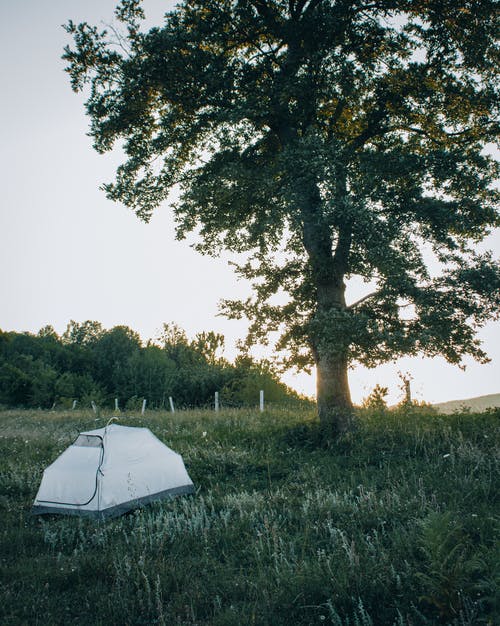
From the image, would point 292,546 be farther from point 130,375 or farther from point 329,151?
point 130,375

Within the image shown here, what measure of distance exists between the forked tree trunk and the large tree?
44 mm

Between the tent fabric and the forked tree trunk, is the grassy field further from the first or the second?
the forked tree trunk

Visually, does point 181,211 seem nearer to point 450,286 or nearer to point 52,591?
point 450,286

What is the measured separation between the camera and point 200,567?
5.67 metres

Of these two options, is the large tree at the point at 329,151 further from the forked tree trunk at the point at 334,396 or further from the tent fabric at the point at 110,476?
the tent fabric at the point at 110,476

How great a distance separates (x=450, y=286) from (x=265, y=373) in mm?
23257

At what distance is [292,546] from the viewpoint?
561 centimetres

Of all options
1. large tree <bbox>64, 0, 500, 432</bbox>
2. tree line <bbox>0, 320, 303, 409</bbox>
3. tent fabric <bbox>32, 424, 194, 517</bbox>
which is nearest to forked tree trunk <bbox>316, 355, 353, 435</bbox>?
large tree <bbox>64, 0, 500, 432</bbox>

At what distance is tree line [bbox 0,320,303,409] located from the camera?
34.9m

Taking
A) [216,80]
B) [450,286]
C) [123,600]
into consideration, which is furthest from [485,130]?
[123,600]

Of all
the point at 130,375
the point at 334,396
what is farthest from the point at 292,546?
the point at 130,375

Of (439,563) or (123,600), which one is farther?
(123,600)

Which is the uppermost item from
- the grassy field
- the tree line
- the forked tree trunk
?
the tree line

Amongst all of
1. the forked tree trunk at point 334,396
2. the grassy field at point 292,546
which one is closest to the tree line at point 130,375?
the forked tree trunk at point 334,396
